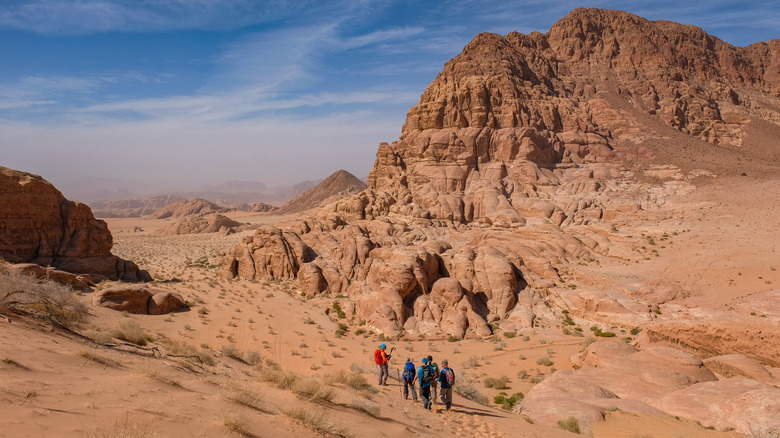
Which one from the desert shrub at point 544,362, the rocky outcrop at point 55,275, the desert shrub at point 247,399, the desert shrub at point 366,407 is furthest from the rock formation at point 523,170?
the desert shrub at point 247,399

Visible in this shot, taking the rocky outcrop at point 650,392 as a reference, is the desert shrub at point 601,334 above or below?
below

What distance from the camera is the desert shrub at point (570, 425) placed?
35.0ft

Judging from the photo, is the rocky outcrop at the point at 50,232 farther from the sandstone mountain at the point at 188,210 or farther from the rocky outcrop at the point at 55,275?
the sandstone mountain at the point at 188,210

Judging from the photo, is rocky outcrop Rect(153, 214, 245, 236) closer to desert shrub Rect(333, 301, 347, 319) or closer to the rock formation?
the rock formation

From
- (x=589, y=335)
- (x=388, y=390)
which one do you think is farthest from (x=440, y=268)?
(x=388, y=390)

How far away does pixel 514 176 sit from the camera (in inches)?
1845

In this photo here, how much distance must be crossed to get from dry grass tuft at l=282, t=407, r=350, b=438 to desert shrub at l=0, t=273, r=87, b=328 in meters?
7.87

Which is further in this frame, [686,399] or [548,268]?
[548,268]

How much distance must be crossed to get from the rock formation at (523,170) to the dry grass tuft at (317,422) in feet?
51.5

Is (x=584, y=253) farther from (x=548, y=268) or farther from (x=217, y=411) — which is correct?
(x=217, y=411)

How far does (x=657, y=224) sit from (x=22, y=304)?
4143 centimetres

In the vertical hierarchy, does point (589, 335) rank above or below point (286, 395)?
below

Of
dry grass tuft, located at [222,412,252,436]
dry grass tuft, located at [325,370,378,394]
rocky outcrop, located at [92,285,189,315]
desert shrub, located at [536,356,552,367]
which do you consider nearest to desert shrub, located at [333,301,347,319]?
rocky outcrop, located at [92,285,189,315]

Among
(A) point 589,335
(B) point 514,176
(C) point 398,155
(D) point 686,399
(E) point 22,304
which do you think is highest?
(C) point 398,155
